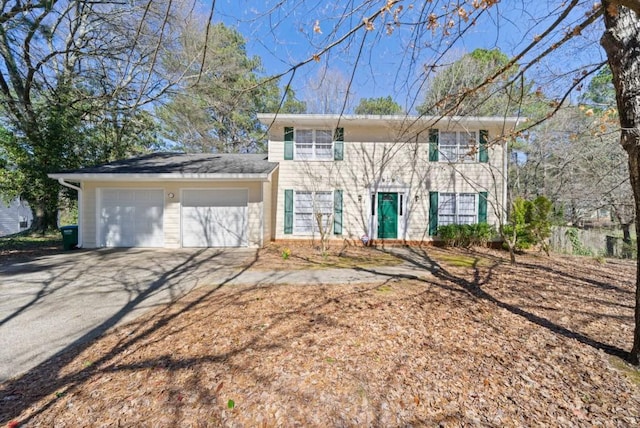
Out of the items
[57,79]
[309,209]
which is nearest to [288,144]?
[309,209]

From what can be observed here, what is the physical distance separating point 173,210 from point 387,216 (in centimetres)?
756

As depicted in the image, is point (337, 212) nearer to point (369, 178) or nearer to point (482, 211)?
point (369, 178)

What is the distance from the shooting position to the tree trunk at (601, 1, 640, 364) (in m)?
2.16

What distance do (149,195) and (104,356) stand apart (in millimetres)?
7118

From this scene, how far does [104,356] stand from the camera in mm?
2617

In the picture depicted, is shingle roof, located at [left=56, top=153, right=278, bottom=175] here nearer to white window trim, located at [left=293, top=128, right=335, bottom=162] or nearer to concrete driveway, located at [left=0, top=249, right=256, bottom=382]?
white window trim, located at [left=293, top=128, right=335, bottom=162]

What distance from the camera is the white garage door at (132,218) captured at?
8.39m

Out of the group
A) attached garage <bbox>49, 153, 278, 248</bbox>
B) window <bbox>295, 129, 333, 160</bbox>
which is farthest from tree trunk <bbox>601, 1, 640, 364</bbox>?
window <bbox>295, 129, 333, 160</bbox>

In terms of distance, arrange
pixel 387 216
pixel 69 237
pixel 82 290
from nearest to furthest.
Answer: pixel 82 290 → pixel 69 237 → pixel 387 216

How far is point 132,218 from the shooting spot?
8.47m

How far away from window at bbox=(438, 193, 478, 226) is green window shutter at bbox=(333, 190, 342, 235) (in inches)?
147

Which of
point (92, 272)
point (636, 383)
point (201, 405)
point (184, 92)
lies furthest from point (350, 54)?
point (184, 92)

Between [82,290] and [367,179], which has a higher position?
[367,179]

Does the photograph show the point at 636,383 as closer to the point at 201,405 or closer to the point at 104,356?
the point at 201,405
